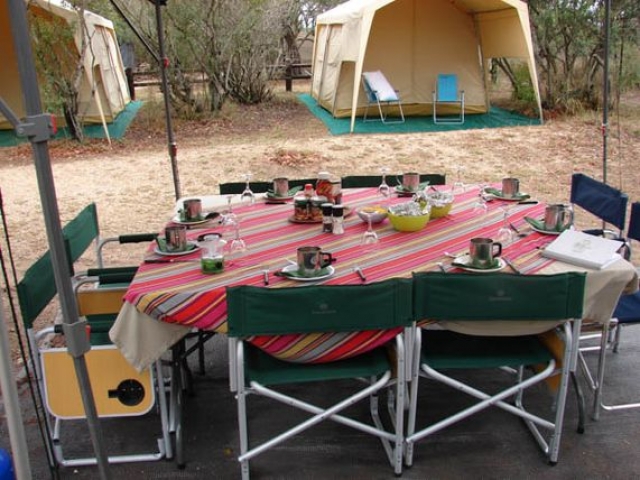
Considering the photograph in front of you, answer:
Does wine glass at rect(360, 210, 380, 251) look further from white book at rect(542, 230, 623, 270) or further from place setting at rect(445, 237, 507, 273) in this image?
white book at rect(542, 230, 623, 270)

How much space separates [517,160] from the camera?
7.53 metres

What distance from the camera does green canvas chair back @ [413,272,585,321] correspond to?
2.12 metres

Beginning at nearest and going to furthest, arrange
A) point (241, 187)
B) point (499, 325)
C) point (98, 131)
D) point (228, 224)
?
1. point (499, 325)
2. point (228, 224)
3. point (241, 187)
4. point (98, 131)

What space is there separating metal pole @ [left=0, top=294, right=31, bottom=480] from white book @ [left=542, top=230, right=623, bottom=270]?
1.92 meters

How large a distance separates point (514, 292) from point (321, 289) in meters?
0.66

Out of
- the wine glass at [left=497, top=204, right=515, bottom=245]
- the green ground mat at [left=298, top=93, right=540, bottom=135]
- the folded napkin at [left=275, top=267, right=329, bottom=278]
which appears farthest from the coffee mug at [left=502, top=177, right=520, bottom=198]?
the green ground mat at [left=298, top=93, right=540, bottom=135]

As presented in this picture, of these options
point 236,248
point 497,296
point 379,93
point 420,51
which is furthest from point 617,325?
point 420,51

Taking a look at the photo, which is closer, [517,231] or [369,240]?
[369,240]

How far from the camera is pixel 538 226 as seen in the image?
9.17 feet

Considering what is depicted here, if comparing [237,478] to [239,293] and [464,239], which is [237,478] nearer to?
[239,293]

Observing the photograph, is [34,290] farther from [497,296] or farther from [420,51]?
[420,51]

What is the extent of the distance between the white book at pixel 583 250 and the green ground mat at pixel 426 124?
660 centimetres

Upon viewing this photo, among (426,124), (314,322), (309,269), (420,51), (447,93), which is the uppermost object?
(420,51)

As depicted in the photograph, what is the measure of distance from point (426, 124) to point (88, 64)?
16.7 feet
